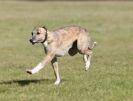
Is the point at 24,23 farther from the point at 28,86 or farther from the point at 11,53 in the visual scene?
the point at 28,86

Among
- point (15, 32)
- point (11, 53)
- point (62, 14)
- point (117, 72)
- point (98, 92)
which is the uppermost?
point (98, 92)

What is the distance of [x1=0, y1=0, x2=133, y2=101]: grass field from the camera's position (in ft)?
37.9

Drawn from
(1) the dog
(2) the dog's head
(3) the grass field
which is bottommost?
(3) the grass field

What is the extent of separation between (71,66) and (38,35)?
523 cm

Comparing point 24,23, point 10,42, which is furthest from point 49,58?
point 24,23

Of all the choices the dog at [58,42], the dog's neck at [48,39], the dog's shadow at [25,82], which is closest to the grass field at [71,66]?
the dog's shadow at [25,82]

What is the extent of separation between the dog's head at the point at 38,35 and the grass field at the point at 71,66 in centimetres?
99

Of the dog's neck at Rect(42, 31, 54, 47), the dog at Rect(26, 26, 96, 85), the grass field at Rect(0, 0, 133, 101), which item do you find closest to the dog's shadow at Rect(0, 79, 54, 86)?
the grass field at Rect(0, 0, 133, 101)

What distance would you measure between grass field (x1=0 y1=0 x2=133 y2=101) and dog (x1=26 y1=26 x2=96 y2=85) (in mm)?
511

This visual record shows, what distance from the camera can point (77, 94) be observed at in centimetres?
1142

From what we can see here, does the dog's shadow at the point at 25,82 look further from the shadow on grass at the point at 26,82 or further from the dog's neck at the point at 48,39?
the dog's neck at the point at 48,39

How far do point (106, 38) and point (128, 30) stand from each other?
397 centimetres

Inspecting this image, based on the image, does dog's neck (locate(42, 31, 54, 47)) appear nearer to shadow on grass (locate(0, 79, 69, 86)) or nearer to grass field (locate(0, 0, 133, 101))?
grass field (locate(0, 0, 133, 101))

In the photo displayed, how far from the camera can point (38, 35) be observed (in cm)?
Answer: 1245
